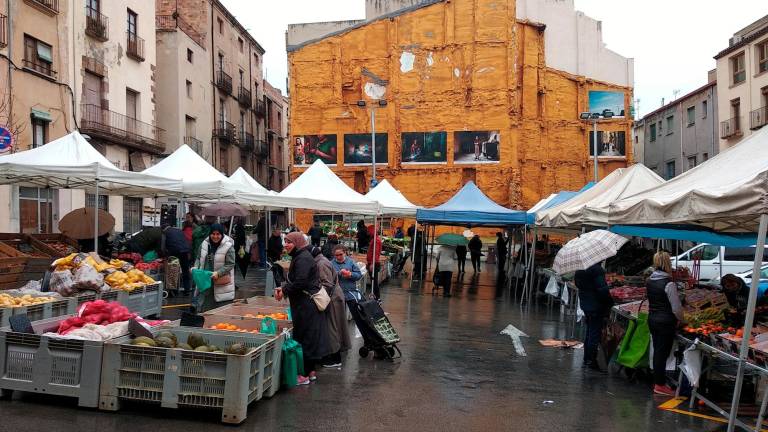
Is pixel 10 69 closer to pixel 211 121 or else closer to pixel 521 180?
pixel 211 121

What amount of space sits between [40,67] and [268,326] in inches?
724

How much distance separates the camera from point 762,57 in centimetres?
2958

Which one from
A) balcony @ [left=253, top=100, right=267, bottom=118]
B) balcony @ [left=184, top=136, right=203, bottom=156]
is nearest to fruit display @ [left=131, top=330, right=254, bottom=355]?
balcony @ [left=184, top=136, right=203, bottom=156]

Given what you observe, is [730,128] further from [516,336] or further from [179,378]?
[179,378]

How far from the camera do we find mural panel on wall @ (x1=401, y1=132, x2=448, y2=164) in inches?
1502

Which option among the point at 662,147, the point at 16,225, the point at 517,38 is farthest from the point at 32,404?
the point at 662,147

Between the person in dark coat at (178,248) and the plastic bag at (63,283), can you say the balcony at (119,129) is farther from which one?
the plastic bag at (63,283)

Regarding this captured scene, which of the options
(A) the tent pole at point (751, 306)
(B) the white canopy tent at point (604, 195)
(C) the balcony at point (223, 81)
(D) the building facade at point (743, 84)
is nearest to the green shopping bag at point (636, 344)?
(A) the tent pole at point (751, 306)

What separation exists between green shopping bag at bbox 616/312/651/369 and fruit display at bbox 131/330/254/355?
4667 millimetres

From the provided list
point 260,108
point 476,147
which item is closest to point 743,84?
point 476,147

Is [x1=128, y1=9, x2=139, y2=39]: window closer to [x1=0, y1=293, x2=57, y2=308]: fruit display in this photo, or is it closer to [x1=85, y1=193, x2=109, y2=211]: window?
[x1=85, y1=193, x2=109, y2=211]: window

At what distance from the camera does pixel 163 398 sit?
5.35 metres

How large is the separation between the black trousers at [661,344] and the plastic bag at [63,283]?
24.7 feet

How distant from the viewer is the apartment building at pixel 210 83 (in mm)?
32688
